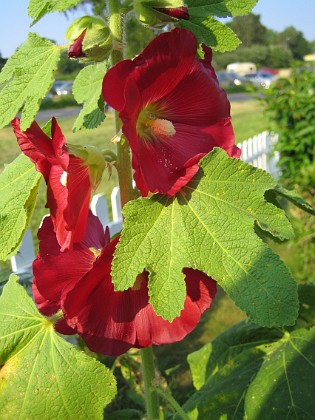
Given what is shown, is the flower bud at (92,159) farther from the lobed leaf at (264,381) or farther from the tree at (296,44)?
the tree at (296,44)

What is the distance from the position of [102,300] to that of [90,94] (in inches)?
14.3

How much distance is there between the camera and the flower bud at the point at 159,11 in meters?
0.86

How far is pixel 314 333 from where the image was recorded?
136 centimetres

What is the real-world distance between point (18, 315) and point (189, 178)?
471 millimetres

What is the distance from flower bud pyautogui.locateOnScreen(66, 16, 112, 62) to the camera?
86 centimetres

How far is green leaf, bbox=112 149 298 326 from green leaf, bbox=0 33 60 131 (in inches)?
7.9

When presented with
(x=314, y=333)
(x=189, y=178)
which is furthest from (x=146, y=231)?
(x=314, y=333)

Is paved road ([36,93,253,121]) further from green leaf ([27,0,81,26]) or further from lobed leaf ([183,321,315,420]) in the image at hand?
green leaf ([27,0,81,26])

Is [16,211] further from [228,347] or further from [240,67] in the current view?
[240,67]

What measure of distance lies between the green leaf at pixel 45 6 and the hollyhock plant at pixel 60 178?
18 cm

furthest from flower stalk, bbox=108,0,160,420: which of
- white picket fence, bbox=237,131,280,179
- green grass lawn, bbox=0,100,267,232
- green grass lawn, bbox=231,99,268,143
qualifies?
green grass lawn, bbox=231,99,268,143

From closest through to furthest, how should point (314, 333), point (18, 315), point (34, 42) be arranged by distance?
point (34, 42) < point (18, 315) < point (314, 333)

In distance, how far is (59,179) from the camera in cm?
82

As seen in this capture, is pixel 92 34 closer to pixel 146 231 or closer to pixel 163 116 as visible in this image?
pixel 163 116
